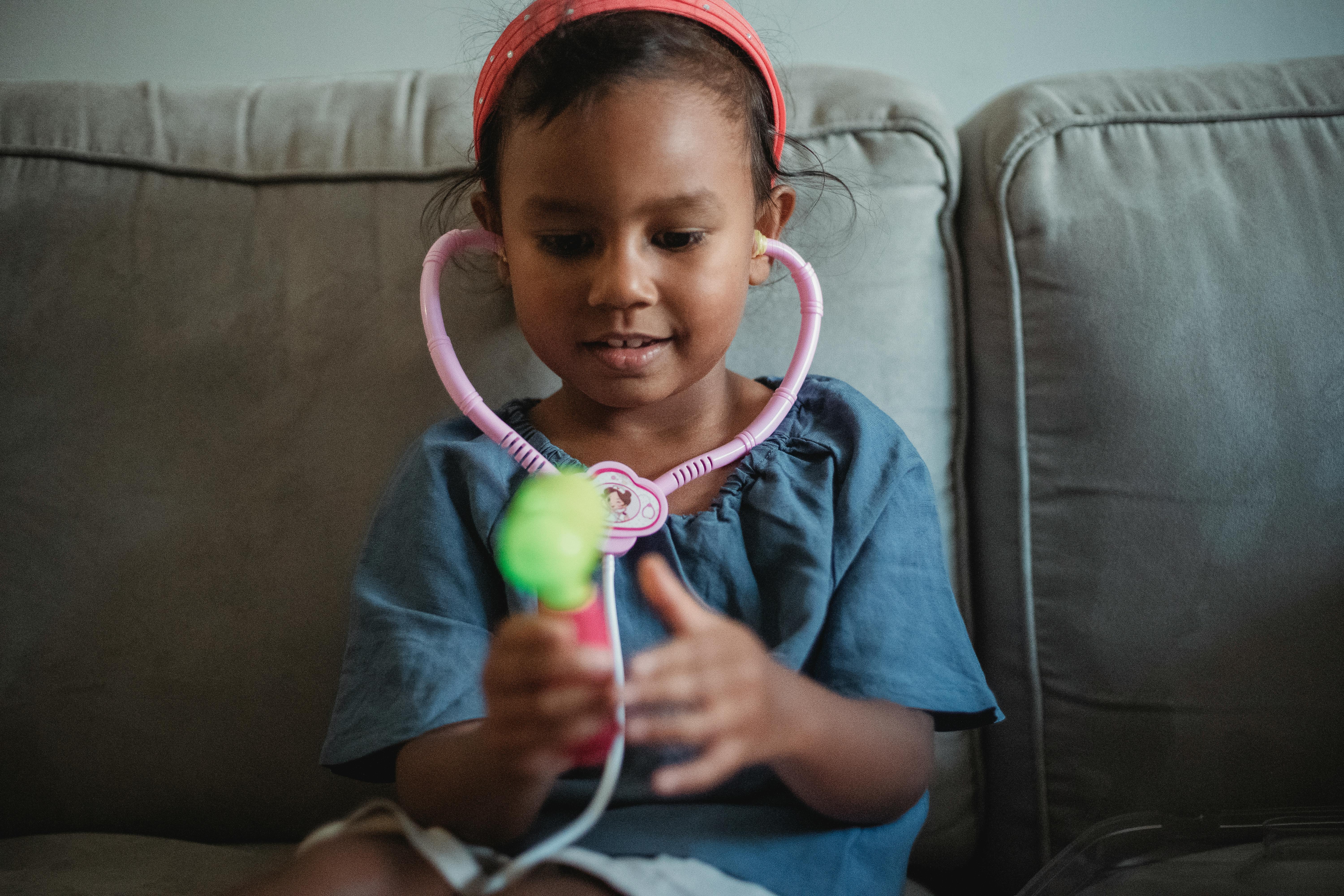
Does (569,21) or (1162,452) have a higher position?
(569,21)

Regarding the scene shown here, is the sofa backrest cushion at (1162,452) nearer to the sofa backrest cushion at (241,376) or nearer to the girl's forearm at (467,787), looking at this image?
the sofa backrest cushion at (241,376)

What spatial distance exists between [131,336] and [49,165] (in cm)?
20

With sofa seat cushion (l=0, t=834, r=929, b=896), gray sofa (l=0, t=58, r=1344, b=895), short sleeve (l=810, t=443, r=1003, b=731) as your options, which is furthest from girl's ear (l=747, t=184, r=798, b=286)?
sofa seat cushion (l=0, t=834, r=929, b=896)

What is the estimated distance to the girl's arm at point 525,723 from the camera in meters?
0.48

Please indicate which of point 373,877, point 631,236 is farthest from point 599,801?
point 631,236

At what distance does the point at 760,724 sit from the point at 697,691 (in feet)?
0.19

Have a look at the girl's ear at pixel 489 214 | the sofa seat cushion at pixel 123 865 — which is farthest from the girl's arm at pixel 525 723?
the girl's ear at pixel 489 214

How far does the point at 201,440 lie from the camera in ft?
2.84

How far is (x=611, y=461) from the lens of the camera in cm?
75

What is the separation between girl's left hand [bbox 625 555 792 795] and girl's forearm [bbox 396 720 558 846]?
9 centimetres

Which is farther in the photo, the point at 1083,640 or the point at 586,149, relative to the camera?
the point at 1083,640

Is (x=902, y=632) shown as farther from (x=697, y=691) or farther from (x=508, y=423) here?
(x=508, y=423)

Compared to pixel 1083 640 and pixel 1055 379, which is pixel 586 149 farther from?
pixel 1083 640

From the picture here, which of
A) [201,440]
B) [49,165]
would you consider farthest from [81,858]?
[49,165]
